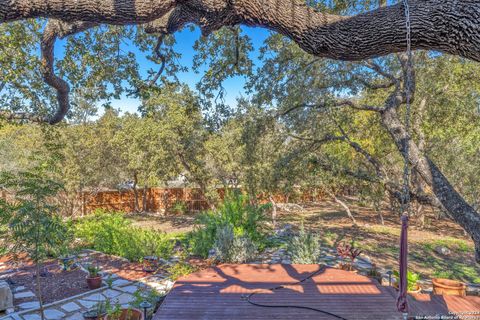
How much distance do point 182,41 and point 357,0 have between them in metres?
3.28

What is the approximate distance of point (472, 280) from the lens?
656cm

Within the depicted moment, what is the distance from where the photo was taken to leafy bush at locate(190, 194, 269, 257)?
25.3 ft

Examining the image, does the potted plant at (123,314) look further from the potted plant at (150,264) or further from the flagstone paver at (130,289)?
the potted plant at (150,264)

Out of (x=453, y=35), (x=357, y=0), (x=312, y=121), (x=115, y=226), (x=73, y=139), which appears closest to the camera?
(x=453, y=35)

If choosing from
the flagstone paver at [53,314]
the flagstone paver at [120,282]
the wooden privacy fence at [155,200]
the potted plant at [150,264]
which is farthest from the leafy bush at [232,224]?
the wooden privacy fence at [155,200]

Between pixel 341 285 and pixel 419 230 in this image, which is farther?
pixel 419 230

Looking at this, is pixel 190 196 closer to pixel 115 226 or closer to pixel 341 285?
pixel 115 226

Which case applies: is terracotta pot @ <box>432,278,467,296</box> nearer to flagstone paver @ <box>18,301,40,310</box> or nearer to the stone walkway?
the stone walkway


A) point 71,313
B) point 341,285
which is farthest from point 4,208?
point 341,285

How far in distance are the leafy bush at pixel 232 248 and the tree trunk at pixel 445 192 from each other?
3702 millimetres

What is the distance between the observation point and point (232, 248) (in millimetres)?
6758

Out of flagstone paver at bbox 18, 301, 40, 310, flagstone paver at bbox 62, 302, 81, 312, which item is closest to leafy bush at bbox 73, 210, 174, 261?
flagstone paver at bbox 62, 302, 81, 312

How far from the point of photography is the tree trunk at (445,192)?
148 inches

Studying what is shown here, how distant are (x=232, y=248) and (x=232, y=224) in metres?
0.96
